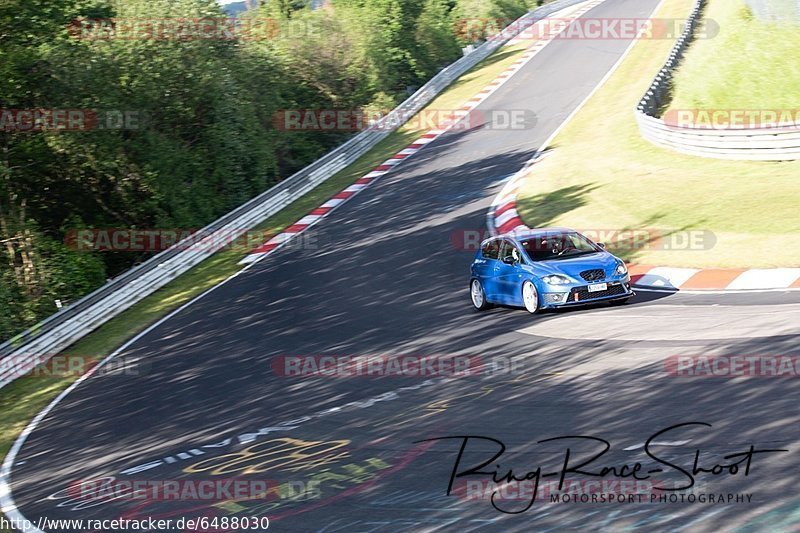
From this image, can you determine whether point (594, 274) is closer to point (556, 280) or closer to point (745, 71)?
point (556, 280)

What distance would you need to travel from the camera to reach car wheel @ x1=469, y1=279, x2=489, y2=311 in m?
17.3

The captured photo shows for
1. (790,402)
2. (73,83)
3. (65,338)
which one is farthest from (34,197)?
(790,402)

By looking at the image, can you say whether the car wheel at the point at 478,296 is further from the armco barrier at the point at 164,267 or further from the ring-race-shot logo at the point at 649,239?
the armco barrier at the point at 164,267

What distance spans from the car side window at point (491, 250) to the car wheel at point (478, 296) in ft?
2.03

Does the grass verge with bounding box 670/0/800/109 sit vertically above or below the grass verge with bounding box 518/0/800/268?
above

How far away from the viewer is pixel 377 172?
3384 centimetres

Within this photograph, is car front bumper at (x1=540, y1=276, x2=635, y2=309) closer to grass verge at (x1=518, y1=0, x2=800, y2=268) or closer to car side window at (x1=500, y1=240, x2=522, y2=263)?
car side window at (x1=500, y1=240, x2=522, y2=263)

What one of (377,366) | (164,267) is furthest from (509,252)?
(164,267)

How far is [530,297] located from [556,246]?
4.63 feet

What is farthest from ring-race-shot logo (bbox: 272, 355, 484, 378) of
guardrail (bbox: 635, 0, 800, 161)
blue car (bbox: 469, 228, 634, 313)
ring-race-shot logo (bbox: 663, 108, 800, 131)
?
ring-race-shot logo (bbox: 663, 108, 800, 131)

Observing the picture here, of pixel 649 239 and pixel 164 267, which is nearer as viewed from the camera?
pixel 649 239

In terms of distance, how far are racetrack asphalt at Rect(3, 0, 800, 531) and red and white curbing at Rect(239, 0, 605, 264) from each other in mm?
4414

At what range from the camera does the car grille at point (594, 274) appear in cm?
1588

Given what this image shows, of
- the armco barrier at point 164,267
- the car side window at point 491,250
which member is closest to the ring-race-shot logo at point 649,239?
the car side window at point 491,250
